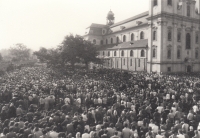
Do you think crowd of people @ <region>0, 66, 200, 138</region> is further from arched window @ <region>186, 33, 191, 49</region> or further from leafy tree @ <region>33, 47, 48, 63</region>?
arched window @ <region>186, 33, 191, 49</region>

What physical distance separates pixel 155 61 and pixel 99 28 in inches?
1380

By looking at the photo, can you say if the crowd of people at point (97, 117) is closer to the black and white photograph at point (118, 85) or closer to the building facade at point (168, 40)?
the black and white photograph at point (118, 85)

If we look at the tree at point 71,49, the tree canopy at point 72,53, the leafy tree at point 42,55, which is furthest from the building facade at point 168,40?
the leafy tree at point 42,55

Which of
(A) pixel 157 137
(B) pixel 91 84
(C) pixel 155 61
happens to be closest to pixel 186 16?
(C) pixel 155 61

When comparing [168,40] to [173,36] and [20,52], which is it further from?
[20,52]

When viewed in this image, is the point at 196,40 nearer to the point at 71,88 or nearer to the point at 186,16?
the point at 186,16

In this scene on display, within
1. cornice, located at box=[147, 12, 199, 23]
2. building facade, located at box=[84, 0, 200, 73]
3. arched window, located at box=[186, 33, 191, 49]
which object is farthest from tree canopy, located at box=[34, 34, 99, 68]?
arched window, located at box=[186, 33, 191, 49]

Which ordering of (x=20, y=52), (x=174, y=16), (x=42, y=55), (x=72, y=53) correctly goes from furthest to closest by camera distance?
(x=20, y=52)
(x=42, y=55)
(x=72, y=53)
(x=174, y=16)

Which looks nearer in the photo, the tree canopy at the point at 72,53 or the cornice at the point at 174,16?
the cornice at the point at 174,16

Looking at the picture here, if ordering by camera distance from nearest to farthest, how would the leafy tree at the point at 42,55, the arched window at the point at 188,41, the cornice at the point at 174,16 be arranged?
the cornice at the point at 174,16, the arched window at the point at 188,41, the leafy tree at the point at 42,55

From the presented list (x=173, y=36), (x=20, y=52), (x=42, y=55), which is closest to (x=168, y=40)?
(x=173, y=36)

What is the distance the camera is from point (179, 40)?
4091 cm

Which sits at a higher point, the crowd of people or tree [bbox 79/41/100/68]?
tree [bbox 79/41/100/68]

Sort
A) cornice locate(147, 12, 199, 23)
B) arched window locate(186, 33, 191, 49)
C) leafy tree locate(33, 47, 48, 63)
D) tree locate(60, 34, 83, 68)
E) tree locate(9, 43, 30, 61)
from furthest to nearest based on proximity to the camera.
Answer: tree locate(9, 43, 30, 61), leafy tree locate(33, 47, 48, 63), arched window locate(186, 33, 191, 49), tree locate(60, 34, 83, 68), cornice locate(147, 12, 199, 23)
